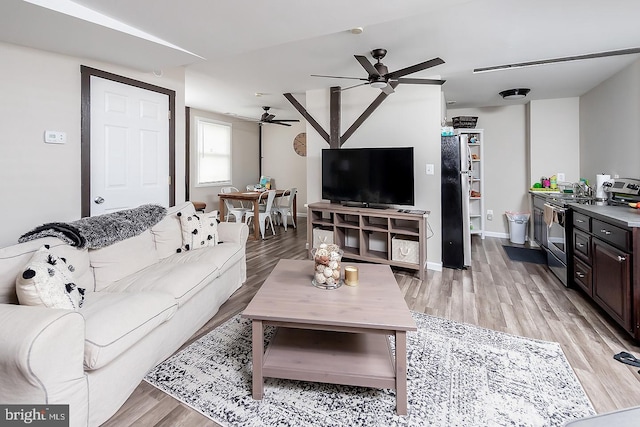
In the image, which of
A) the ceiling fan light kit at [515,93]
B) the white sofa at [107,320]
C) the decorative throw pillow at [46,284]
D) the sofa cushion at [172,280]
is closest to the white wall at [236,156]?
the white sofa at [107,320]

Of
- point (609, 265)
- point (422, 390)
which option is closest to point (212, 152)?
point (422, 390)

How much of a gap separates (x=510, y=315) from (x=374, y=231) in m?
1.83

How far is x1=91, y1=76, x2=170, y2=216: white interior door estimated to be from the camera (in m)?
3.03

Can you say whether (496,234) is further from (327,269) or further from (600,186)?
(327,269)

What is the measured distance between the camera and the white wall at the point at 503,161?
18.0 feet

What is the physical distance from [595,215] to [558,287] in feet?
3.38

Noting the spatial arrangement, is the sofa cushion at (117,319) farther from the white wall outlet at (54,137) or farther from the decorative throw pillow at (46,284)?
the white wall outlet at (54,137)

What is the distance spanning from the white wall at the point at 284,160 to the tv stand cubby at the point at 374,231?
3.56m

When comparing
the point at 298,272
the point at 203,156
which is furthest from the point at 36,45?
the point at 203,156

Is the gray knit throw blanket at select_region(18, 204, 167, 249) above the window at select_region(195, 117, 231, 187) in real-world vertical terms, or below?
below

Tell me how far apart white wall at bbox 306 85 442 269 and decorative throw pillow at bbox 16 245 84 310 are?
3.49m

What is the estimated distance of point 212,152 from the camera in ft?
22.9

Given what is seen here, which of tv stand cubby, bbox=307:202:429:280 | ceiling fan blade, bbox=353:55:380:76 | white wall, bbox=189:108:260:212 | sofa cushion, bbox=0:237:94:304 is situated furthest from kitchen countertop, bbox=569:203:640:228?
white wall, bbox=189:108:260:212

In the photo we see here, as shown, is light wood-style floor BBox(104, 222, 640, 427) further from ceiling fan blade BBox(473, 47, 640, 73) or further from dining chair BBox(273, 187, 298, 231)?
ceiling fan blade BBox(473, 47, 640, 73)
